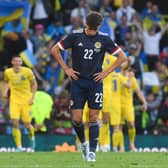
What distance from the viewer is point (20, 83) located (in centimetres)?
2181

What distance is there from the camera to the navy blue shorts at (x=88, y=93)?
1557cm

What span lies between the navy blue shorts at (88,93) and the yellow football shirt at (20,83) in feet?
20.1

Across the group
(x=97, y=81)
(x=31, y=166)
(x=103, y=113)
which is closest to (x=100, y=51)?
(x=97, y=81)

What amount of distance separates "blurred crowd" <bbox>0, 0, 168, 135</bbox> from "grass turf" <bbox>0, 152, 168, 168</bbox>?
7.25m

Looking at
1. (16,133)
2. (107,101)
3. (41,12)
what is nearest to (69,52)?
(41,12)

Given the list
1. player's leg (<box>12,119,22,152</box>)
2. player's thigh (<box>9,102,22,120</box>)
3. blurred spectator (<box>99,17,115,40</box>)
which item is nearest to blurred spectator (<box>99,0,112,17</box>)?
blurred spectator (<box>99,17,115,40</box>)

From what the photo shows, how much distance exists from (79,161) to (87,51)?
2013 mm

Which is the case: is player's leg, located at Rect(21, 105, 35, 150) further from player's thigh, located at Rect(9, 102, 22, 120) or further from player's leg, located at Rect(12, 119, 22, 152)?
player's leg, located at Rect(12, 119, 22, 152)

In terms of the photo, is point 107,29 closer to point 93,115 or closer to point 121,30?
point 121,30

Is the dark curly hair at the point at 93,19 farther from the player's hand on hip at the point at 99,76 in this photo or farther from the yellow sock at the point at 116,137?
the yellow sock at the point at 116,137

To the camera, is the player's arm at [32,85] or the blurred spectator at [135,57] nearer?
the player's arm at [32,85]

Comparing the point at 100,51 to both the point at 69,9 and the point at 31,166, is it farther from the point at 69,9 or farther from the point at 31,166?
the point at 69,9

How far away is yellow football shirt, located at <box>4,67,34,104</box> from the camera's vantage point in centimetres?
2170

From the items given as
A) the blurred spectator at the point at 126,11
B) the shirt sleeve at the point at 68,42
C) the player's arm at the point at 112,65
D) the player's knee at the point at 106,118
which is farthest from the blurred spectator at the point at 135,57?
the shirt sleeve at the point at 68,42
